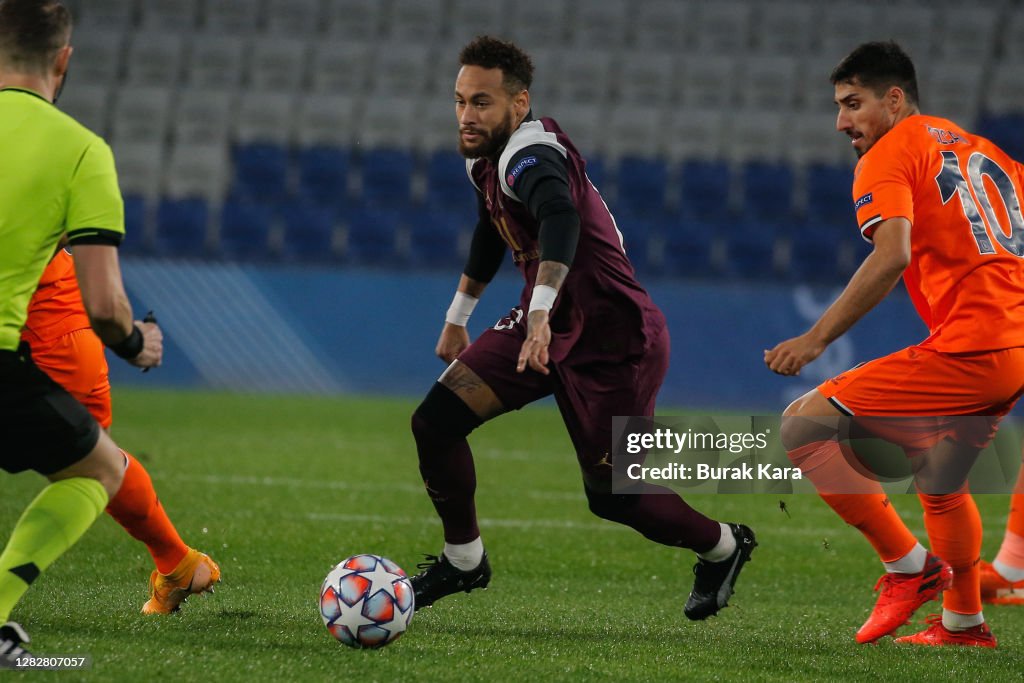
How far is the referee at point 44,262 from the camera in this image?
140 inches

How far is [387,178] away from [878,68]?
14899 mm

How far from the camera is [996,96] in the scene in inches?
832

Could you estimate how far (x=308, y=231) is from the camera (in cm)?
1833

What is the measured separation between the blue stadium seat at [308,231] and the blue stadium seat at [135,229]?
1989 mm

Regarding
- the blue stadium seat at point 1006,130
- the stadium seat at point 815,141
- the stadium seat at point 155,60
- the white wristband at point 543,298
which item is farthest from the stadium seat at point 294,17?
the white wristband at point 543,298

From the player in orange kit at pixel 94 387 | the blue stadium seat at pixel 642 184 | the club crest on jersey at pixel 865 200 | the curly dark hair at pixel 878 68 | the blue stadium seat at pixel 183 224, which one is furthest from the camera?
the blue stadium seat at pixel 642 184

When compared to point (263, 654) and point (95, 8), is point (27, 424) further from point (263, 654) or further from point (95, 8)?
point (95, 8)

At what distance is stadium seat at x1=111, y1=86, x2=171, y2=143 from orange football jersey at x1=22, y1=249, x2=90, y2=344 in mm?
16008

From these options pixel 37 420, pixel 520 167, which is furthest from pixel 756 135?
pixel 37 420

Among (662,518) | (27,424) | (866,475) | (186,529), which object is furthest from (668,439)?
(186,529)

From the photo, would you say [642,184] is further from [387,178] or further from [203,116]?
[203,116]

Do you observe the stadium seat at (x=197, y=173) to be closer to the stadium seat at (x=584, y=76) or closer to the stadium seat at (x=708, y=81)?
the stadium seat at (x=584, y=76)

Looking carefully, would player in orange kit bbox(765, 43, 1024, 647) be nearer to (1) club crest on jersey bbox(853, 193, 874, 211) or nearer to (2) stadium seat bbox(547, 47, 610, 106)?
(1) club crest on jersey bbox(853, 193, 874, 211)

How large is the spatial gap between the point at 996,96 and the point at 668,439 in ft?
60.1
